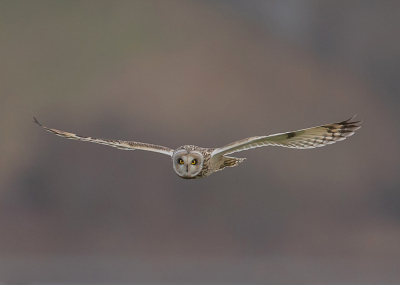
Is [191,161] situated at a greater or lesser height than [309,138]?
lesser

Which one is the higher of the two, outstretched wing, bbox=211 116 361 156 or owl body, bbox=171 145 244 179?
outstretched wing, bbox=211 116 361 156

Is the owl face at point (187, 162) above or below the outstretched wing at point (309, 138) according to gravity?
below

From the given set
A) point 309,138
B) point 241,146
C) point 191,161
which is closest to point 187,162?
point 191,161

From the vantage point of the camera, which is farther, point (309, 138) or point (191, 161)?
point (309, 138)

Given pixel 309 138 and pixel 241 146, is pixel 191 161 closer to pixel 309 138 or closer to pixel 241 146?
pixel 241 146

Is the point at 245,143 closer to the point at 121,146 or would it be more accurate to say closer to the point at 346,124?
the point at 346,124
